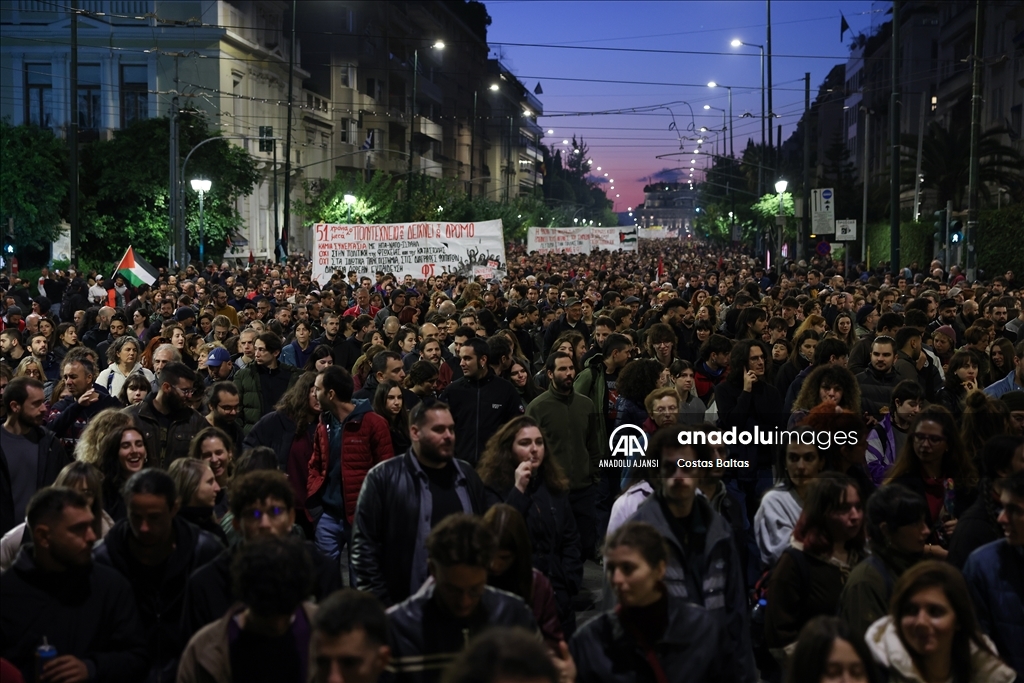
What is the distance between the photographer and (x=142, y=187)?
4331 cm

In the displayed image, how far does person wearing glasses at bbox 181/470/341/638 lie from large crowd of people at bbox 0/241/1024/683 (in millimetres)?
12

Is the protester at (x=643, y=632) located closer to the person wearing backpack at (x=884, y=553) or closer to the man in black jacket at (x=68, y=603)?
the person wearing backpack at (x=884, y=553)

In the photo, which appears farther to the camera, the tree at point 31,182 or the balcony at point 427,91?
the balcony at point 427,91

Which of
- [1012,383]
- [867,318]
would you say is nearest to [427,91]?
[867,318]

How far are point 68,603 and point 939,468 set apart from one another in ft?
14.1

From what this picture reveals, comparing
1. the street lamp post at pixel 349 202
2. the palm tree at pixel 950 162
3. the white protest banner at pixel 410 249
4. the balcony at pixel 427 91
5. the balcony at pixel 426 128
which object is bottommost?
the white protest banner at pixel 410 249

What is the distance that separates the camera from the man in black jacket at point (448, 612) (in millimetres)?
4336

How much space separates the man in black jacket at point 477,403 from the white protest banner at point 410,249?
17.7 meters

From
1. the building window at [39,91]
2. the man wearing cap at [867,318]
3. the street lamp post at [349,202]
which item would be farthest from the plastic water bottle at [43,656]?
the building window at [39,91]

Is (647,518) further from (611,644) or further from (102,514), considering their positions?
(102,514)

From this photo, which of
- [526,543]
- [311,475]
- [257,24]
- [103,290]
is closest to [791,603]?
[526,543]

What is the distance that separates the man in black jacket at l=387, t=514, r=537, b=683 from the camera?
4336 mm

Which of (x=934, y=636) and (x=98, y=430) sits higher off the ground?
(x=98, y=430)

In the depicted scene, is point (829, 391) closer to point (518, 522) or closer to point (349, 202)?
point (518, 522)
